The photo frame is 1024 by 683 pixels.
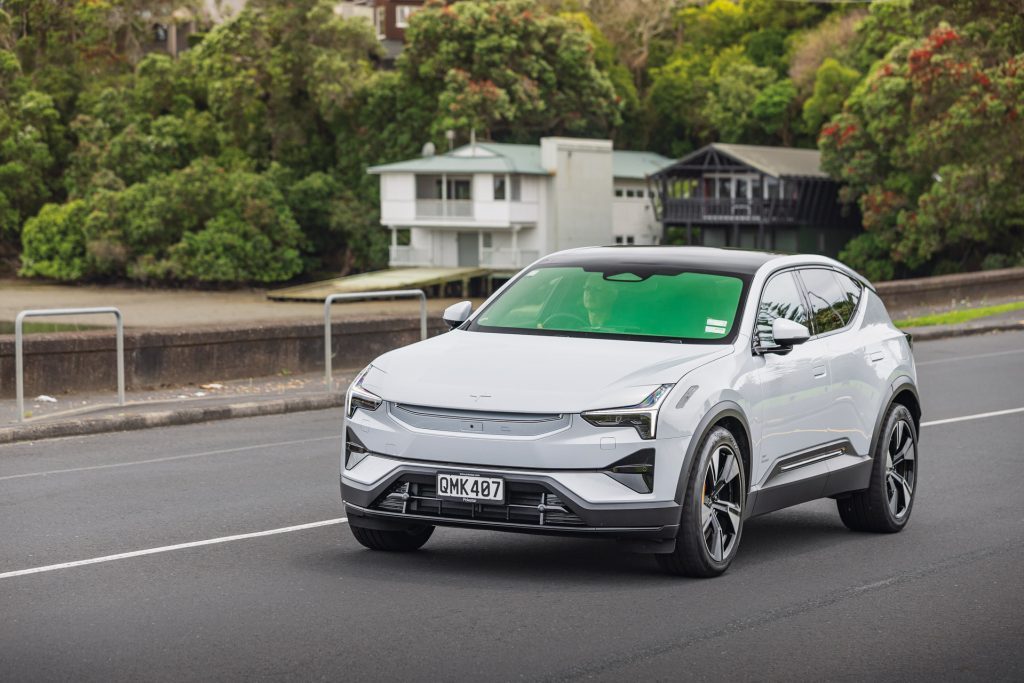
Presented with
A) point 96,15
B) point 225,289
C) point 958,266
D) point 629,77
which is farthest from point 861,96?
point 96,15

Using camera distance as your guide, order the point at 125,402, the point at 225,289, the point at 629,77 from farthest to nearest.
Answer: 1. the point at 629,77
2. the point at 225,289
3. the point at 125,402

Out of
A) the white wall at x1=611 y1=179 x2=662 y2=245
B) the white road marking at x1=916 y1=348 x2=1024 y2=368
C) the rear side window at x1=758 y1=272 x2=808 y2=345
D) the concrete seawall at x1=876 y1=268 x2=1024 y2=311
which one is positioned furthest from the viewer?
the white wall at x1=611 y1=179 x2=662 y2=245

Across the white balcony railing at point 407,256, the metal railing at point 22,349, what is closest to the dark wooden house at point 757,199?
the white balcony railing at point 407,256

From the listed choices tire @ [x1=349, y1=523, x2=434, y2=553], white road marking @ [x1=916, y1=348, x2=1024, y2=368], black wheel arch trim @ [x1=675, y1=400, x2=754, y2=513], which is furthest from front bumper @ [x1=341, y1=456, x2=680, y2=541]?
white road marking @ [x1=916, y1=348, x2=1024, y2=368]

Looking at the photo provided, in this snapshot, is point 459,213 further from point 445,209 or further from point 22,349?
point 22,349

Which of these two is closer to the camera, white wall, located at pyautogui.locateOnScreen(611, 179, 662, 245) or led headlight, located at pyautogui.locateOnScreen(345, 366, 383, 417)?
led headlight, located at pyautogui.locateOnScreen(345, 366, 383, 417)

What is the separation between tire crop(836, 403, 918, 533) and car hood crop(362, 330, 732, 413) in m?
1.84

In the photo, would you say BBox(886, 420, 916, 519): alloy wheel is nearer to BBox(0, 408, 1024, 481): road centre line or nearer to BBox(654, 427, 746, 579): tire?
BBox(654, 427, 746, 579): tire

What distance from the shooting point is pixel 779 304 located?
949 cm

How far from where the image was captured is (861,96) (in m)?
74.1

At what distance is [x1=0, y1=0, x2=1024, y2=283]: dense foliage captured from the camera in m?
83.1

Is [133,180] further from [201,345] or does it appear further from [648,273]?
[648,273]

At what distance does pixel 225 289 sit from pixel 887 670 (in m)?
80.0

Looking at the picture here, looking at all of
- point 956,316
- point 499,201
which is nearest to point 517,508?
point 956,316
